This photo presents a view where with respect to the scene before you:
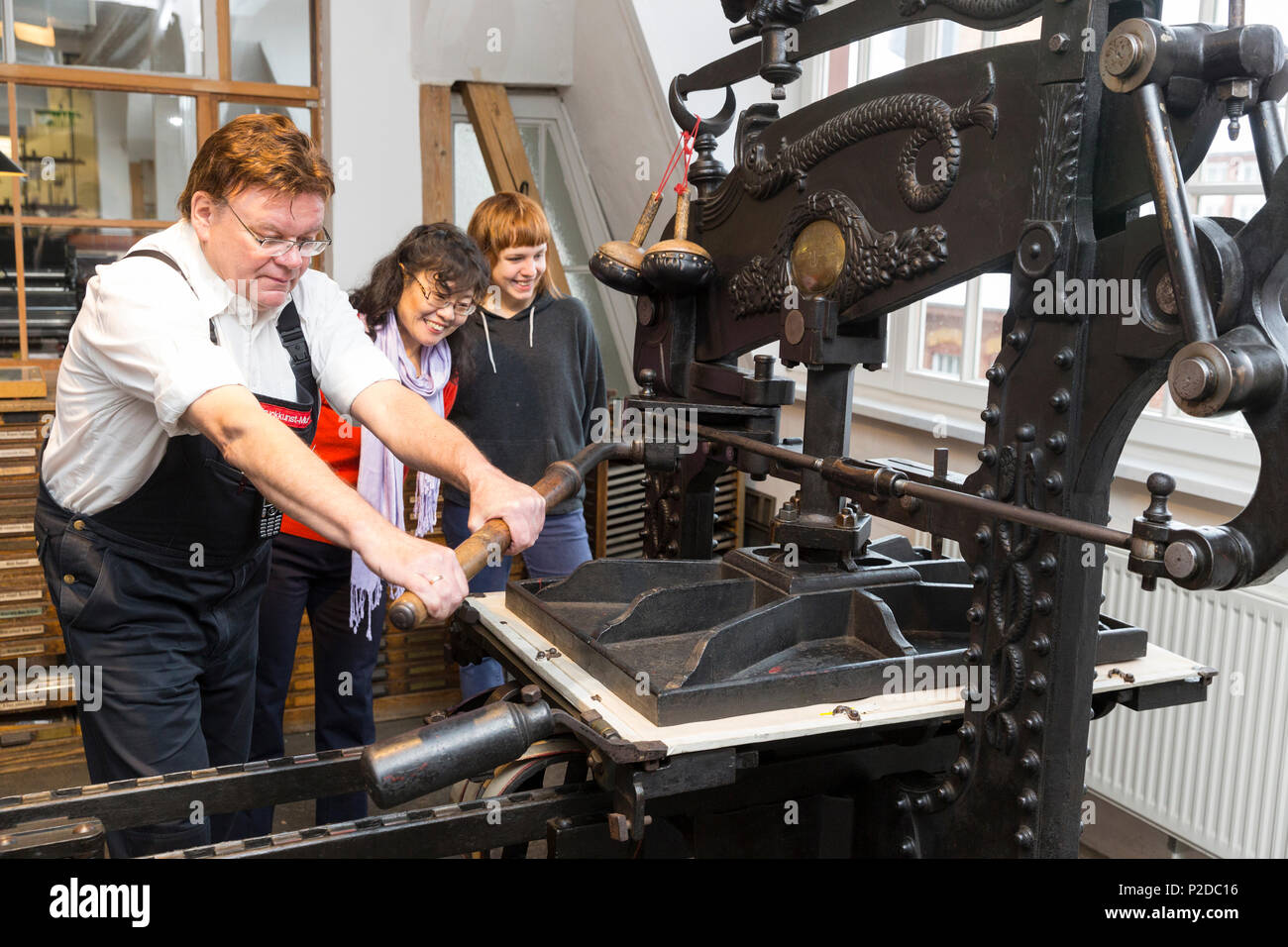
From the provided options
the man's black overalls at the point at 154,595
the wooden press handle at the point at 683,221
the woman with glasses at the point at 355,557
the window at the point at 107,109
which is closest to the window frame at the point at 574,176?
the window at the point at 107,109

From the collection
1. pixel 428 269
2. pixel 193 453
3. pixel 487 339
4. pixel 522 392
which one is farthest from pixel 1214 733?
pixel 193 453

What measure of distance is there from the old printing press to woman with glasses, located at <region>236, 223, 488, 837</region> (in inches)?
33.0

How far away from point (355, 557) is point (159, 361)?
1.18 meters

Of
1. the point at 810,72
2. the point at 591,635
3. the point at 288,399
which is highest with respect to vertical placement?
the point at 810,72

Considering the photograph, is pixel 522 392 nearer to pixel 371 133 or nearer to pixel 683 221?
pixel 683 221

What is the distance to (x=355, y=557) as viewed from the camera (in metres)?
2.88

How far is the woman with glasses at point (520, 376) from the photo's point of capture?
10.6 ft

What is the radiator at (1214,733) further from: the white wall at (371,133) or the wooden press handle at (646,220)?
the white wall at (371,133)

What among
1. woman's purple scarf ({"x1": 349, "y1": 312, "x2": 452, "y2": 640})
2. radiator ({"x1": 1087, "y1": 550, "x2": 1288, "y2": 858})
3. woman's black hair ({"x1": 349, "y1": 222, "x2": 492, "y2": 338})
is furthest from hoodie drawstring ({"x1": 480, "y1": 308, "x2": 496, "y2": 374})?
radiator ({"x1": 1087, "y1": 550, "x2": 1288, "y2": 858})

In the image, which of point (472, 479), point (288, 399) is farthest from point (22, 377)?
point (472, 479)

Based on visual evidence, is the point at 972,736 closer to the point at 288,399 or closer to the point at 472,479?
the point at 472,479

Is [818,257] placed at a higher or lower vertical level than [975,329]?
higher

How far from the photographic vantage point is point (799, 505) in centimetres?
207

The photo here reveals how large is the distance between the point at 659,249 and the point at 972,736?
1045 millimetres
